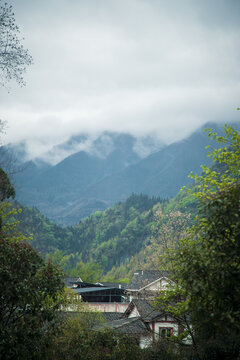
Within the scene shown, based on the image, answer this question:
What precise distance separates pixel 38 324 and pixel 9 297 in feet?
5.09

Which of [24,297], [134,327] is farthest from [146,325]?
[24,297]

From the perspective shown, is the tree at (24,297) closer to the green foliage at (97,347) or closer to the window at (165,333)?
the green foliage at (97,347)

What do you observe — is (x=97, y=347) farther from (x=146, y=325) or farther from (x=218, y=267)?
(x=146, y=325)

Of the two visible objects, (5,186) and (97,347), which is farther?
(5,186)

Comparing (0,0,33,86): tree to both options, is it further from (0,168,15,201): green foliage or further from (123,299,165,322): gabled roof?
(123,299,165,322): gabled roof

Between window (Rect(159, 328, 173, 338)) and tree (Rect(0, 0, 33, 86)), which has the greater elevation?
tree (Rect(0, 0, 33, 86))

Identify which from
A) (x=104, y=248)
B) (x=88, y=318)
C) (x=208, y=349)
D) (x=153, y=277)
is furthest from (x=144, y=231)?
(x=208, y=349)

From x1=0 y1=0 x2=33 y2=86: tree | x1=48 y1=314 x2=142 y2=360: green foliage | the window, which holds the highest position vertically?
x1=0 y1=0 x2=33 y2=86: tree

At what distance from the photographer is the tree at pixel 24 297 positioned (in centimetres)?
1292

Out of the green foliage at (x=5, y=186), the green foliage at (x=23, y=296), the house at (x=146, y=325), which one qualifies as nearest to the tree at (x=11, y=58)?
the green foliage at (x=23, y=296)

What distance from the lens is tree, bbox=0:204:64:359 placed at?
12.9m

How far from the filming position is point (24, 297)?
43.5 feet

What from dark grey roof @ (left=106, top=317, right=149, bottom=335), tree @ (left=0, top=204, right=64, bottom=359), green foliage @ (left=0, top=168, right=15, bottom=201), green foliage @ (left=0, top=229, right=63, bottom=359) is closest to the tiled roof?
dark grey roof @ (left=106, top=317, right=149, bottom=335)

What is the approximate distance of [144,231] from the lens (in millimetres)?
195000
